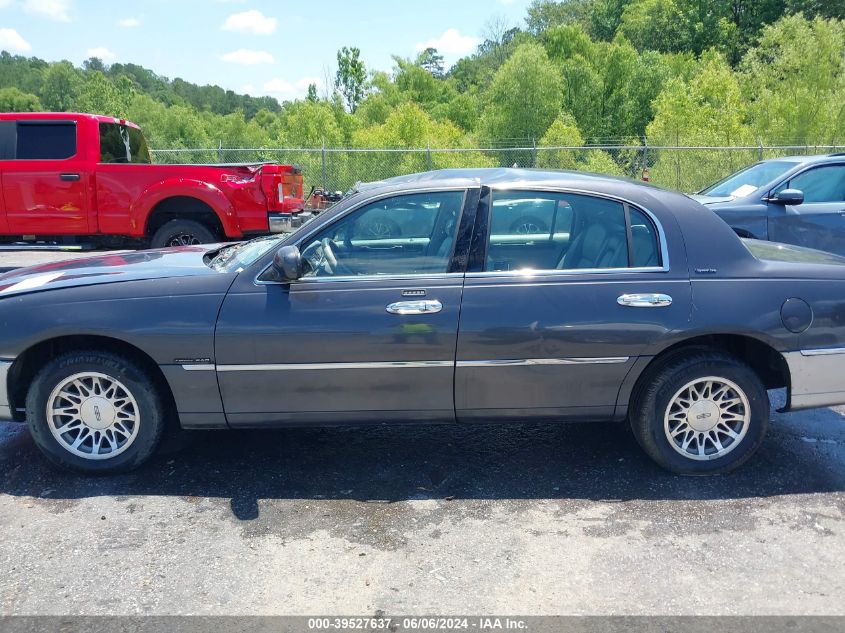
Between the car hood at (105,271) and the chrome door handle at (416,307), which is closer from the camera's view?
the chrome door handle at (416,307)

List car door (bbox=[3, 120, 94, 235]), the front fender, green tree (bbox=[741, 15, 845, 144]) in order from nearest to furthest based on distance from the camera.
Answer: the front fender < car door (bbox=[3, 120, 94, 235]) < green tree (bbox=[741, 15, 845, 144])

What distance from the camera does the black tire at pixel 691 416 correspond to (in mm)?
4031

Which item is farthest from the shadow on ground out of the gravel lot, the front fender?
the front fender

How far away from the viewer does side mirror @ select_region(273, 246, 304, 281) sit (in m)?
3.88

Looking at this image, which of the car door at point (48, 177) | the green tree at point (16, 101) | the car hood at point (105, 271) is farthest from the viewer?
the green tree at point (16, 101)

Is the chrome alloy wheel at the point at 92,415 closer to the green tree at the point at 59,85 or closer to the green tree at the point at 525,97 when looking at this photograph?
the green tree at the point at 525,97

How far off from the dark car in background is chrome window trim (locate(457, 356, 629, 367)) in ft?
17.5

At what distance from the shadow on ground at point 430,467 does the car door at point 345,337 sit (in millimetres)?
362

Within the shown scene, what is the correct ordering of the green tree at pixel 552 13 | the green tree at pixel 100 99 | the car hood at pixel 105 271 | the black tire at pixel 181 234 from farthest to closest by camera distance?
the green tree at pixel 552 13 < the green tree at pixel 100 99 < the black tire at pixel 181 234 < the car hood at pixel 105 271

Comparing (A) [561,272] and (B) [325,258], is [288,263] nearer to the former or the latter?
(B) [325,258]

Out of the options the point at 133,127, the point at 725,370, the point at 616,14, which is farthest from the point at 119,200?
the point at 616,14

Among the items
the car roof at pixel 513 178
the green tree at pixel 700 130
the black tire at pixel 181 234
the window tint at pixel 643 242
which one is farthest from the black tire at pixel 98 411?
the green tree at pixel 700 130

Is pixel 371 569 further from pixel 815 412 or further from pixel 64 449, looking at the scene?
pixel 815 412

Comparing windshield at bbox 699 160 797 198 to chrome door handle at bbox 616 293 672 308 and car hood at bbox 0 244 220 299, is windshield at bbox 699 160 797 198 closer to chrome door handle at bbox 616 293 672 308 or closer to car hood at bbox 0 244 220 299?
chrome door handle at bbox 616 293 672 308
